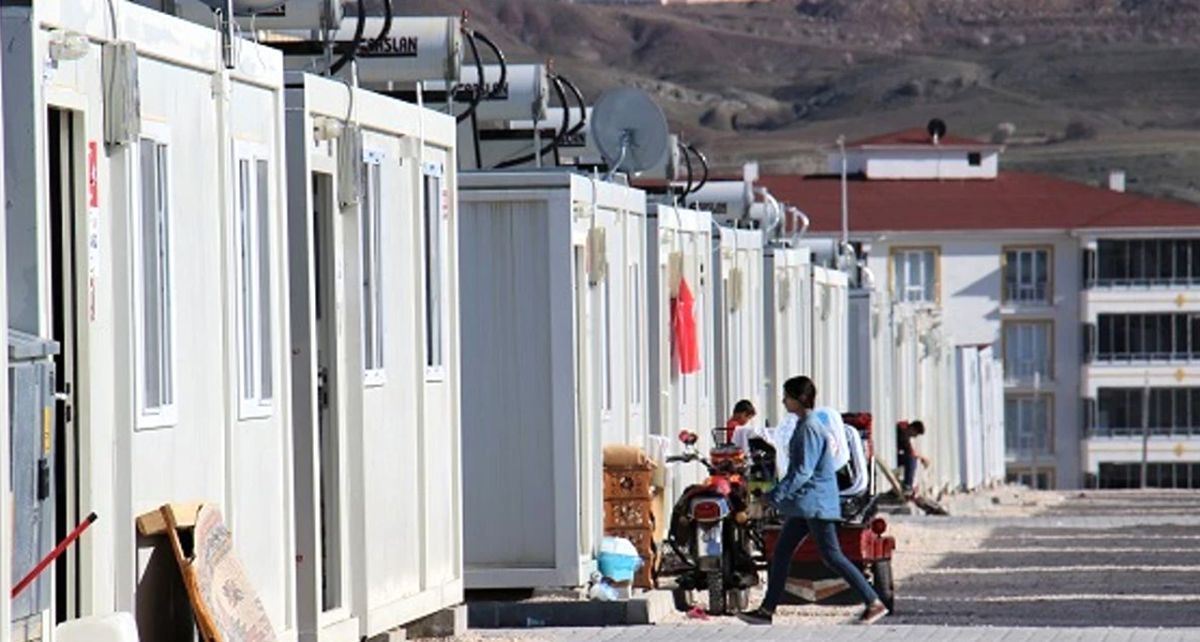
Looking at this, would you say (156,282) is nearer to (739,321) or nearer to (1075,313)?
(739,321)

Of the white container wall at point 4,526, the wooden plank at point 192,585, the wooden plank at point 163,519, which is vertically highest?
the white container wall at point 4,526

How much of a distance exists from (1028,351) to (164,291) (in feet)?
307

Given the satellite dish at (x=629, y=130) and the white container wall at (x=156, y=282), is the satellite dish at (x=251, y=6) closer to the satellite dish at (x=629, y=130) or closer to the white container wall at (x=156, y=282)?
the white container wall at (x=156, y=282)

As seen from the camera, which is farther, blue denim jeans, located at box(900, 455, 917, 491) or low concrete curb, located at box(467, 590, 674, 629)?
blue denim jeans, located at box(900, 455, 917, 491)

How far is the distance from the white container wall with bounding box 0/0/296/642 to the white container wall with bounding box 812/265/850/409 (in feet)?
75.2

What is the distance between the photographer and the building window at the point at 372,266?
15297mm

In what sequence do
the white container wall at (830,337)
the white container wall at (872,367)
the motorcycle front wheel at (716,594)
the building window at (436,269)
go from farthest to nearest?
the white container wall at (872,367) < the white container wall at (830,337) < the motorcycle front wheel at (716,594) < the building window at (436,269)

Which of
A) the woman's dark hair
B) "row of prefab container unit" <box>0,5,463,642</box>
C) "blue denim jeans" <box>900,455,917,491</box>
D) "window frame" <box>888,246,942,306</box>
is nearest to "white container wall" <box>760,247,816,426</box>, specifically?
"blue denim jeans" <box>900,455,917,491</box>

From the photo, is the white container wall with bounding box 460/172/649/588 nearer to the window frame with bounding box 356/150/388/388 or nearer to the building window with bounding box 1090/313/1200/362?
the window frame with bounding box 356/150/388/388

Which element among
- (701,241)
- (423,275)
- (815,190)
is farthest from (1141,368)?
(423,275)

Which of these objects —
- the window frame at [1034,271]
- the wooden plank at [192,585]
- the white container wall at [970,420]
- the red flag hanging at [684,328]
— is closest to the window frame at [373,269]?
the wooden plank at [192,585]

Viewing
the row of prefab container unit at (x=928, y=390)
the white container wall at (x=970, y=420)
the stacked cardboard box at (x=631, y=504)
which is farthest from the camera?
the white container wall at (x=970, y=420)

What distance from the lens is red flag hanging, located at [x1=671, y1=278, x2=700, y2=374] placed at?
2447 centimetres

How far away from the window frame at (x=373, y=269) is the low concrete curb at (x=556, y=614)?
305cm
